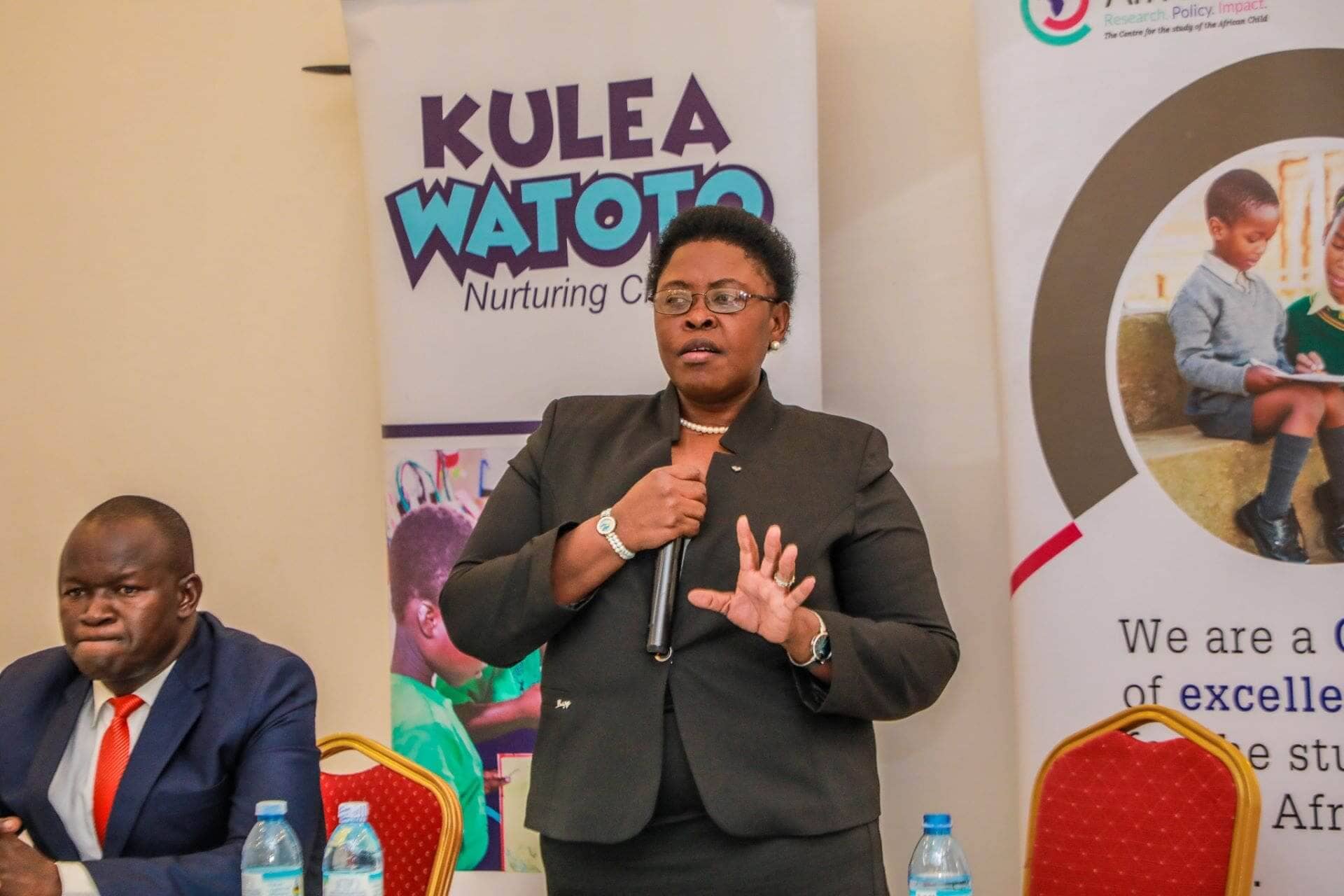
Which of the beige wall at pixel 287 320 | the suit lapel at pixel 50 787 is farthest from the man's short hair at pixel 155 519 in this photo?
the beige wall at pixel 287 320

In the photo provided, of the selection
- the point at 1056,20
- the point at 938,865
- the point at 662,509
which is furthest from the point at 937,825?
the point at 1056,20

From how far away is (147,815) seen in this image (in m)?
2.16

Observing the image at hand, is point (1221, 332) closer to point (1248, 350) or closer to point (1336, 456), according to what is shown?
point (1248, 350)

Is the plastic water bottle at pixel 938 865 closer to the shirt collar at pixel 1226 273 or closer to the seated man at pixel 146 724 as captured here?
the seated man at pixel 146 724

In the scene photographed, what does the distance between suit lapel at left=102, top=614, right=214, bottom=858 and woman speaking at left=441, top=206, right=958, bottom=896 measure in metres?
0.42

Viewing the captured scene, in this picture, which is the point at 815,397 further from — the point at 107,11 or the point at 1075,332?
the point at 107,11

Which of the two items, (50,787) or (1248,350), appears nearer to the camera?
(50,787)

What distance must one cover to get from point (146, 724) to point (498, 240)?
1647 mm

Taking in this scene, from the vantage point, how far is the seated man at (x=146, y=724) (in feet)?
7.13

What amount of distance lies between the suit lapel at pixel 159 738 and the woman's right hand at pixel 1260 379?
2.20 meters

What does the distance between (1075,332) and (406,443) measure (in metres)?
1.63

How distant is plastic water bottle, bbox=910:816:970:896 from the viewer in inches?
70.9

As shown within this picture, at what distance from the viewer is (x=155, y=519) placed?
7.54 ft

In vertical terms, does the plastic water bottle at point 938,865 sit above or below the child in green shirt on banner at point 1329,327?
below
